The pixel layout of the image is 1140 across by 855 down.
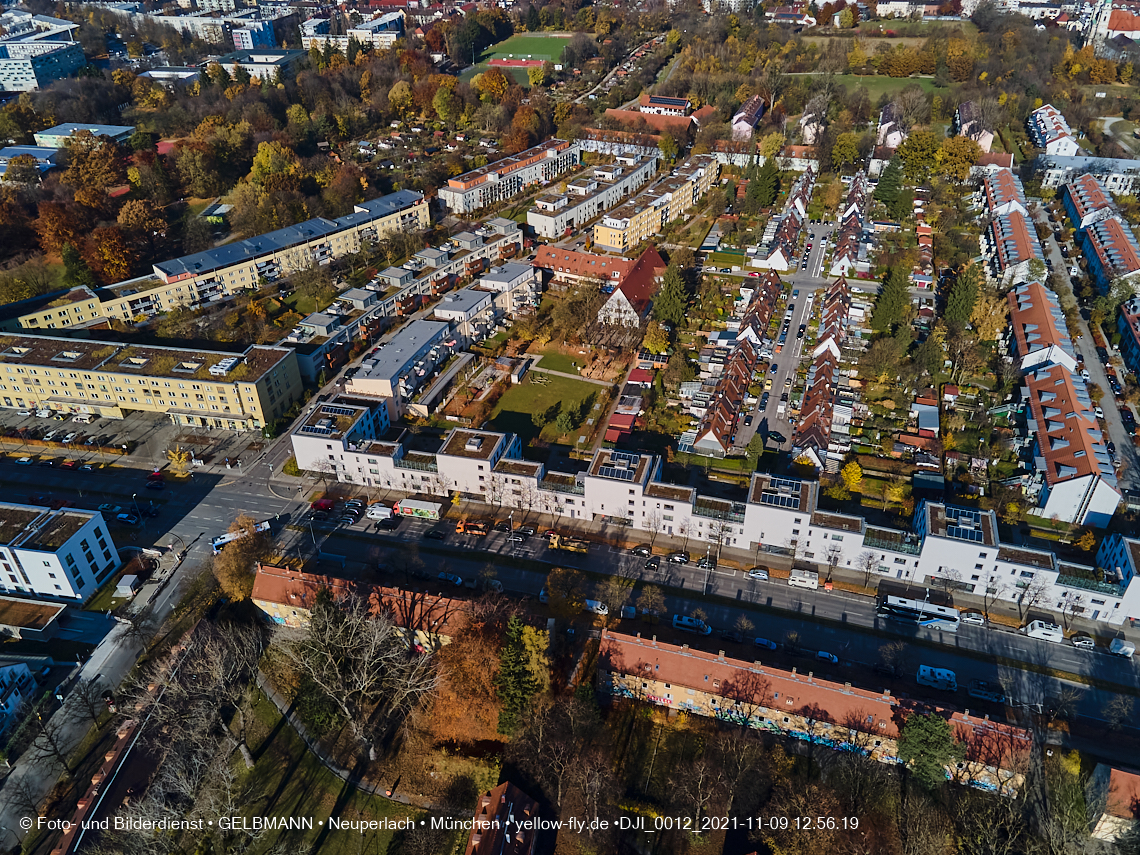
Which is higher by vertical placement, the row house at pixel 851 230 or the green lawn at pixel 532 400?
the row house at pixel 851 230

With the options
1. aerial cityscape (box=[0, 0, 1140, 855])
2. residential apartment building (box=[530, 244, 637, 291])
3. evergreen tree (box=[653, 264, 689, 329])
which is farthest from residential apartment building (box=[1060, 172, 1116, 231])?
residential apartment building (box=[530, 244, 637, 291])

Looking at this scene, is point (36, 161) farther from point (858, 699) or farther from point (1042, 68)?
point (1042, 68)

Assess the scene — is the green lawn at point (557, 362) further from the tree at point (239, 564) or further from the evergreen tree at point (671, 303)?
the tree at point (239, 564)

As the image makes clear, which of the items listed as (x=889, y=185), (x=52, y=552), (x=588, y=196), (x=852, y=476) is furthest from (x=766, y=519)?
(x=889, y=185)

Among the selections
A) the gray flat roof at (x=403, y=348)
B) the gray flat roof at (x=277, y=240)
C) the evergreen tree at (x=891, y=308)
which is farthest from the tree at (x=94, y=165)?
the evergreen tree at (x=891, y=308)

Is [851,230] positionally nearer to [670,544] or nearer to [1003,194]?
[1003,194]

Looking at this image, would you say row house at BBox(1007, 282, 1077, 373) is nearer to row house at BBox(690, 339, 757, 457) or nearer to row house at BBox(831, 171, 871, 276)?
row house at BBox(831, 171, 871, 276)
